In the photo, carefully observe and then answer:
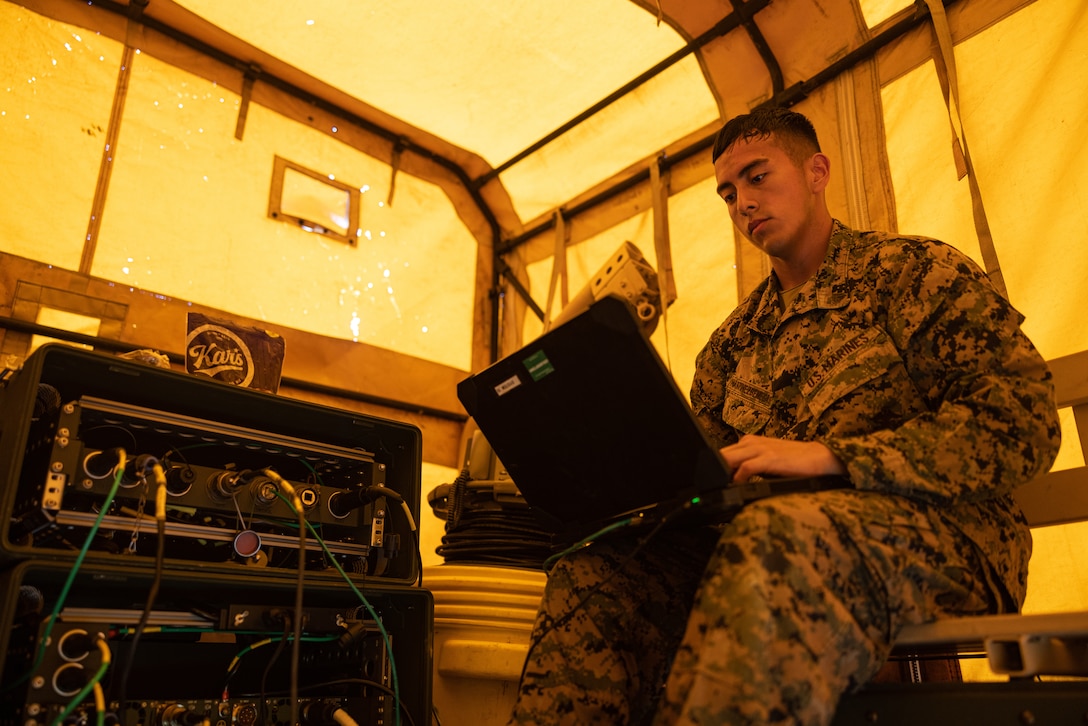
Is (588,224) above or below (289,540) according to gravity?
above

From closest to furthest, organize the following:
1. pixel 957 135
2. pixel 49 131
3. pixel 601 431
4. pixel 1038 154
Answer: pixel 601 431, pixel 1038 154, pixel 957 135, pixel 49 131

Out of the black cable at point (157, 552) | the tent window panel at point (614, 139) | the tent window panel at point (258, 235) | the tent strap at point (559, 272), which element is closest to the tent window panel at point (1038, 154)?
the tent window panel at point (614, 139)

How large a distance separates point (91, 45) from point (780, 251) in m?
2.39

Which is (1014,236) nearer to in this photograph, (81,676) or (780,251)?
(780,251)

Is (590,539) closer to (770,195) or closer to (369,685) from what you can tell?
(369,685)

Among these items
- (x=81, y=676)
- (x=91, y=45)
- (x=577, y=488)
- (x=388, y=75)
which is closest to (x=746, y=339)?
(x=577, y=488)

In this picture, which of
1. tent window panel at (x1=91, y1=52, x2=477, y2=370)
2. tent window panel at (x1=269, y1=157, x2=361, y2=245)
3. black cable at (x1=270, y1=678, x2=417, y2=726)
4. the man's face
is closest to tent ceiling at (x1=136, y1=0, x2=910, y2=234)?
tent window panel at (x1=91, y1=52, x2=477, y2=370)

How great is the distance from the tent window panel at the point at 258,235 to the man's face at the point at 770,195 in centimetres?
181

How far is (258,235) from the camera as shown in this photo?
282 centimetres

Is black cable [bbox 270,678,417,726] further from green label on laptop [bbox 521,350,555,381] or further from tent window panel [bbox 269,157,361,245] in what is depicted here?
tent window panel [bbox 269,157,361,245]

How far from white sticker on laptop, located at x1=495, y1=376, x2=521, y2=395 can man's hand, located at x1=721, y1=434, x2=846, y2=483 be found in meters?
0.35

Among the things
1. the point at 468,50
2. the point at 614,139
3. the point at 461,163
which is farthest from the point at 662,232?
the point at 461,163

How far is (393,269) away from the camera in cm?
316

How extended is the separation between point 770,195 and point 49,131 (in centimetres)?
223
